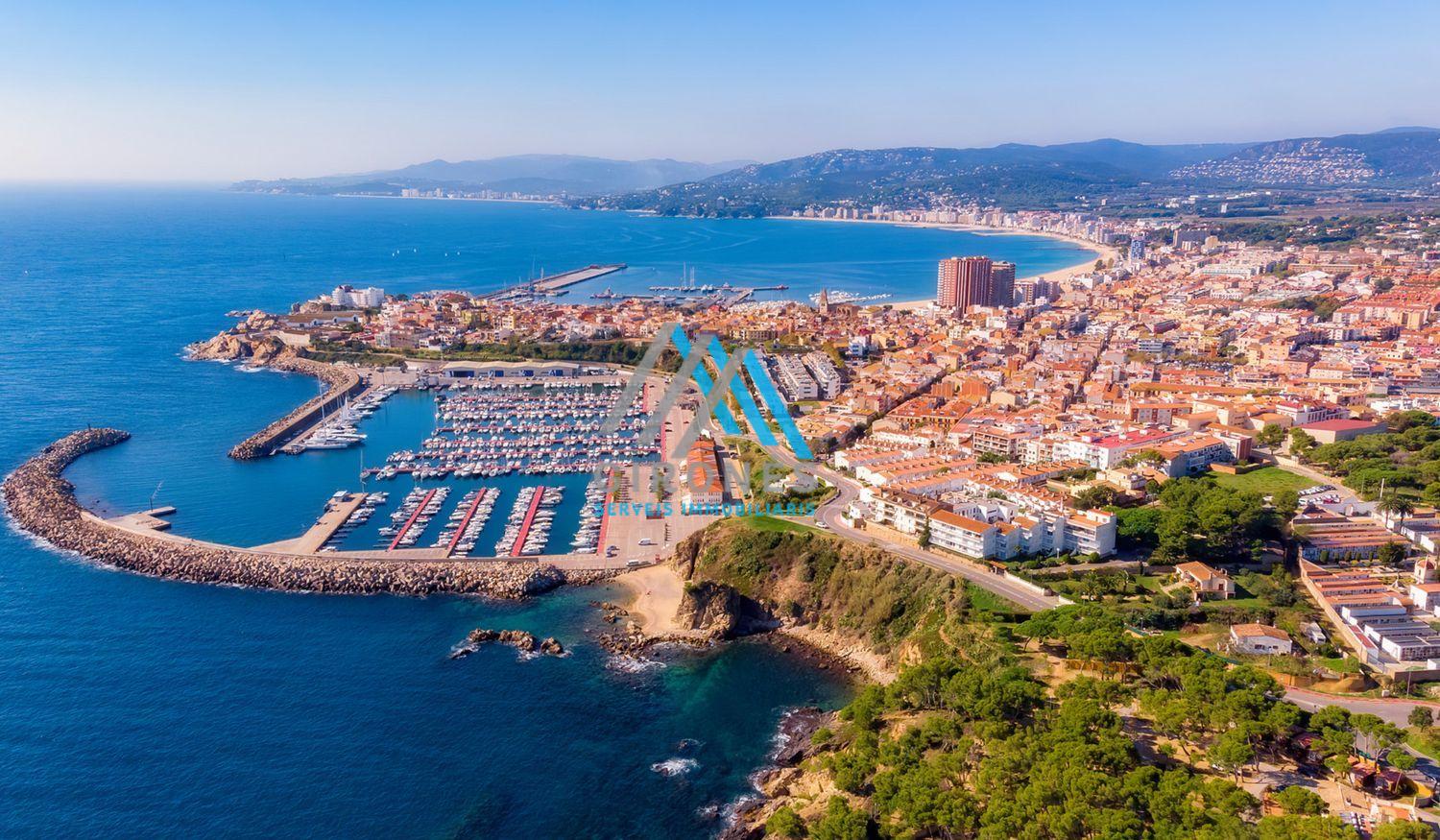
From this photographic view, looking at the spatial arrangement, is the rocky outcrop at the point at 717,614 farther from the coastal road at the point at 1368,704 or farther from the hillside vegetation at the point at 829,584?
the coastal road at the point at 1368,704

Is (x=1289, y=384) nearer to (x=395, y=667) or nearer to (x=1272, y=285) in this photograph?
(x=1272, y=285)

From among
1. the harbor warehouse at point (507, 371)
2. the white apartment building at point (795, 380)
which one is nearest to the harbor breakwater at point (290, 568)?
the white apartment building at point (795, 380)

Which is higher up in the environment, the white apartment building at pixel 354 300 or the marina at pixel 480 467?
the white apartment building at pixel 354 300


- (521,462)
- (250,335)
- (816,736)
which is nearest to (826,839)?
(816,736)

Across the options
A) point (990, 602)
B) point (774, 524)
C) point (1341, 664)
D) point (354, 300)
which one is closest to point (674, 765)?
point (990, 602)

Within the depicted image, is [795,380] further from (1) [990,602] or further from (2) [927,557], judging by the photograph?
(1) [990,602]

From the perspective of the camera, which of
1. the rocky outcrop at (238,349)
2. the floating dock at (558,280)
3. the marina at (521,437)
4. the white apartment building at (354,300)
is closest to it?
the marina at (521,437)
